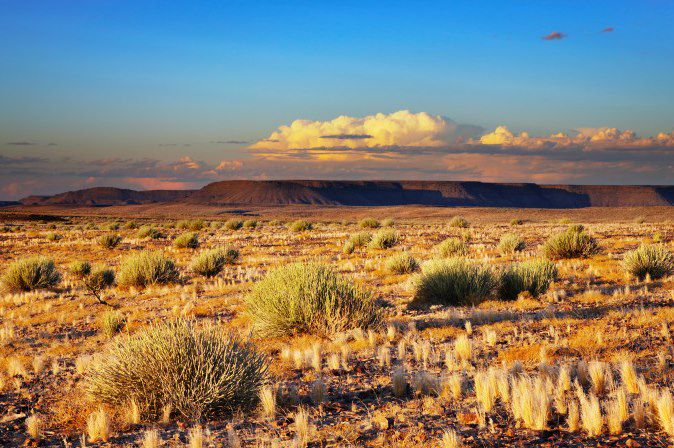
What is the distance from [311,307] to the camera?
29.4ft

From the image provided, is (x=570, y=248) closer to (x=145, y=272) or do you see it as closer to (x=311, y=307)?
(x=311, y=307)

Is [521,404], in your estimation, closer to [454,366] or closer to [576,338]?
[454,366]

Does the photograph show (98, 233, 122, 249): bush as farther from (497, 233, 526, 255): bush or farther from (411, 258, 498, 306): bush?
(411, 258, 498, 306): bush

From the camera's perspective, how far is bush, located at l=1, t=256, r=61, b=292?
17719 mm

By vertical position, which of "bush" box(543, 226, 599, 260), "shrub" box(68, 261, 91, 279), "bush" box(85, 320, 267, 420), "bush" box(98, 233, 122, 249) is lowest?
"bush" box(98, 233, 122, 249)

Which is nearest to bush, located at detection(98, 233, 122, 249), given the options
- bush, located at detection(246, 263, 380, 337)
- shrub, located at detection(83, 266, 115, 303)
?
shrub, located at detection(83, 266, 115, 303)

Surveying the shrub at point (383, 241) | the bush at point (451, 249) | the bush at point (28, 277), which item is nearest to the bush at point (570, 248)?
the bush at point (451, 249)

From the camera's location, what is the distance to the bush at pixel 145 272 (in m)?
17.1

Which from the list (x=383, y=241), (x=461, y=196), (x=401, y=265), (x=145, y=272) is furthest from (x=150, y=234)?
(x=461, y=196)

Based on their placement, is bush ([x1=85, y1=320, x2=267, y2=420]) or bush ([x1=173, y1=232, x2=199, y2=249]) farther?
bush ([x1=173, y1=232, x2=199, y2=249])

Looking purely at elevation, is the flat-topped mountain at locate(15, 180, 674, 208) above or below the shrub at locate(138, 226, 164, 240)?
below

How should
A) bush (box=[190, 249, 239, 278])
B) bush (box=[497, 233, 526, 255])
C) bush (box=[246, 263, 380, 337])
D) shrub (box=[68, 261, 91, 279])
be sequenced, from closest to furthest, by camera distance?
bush (box=[246, 263, 380, 337]) < bush (box=[190, 249, 239, 278]) < shrub (box=[68, 261, 91, 279]) < bush (box=[497, 233, 526, 255])

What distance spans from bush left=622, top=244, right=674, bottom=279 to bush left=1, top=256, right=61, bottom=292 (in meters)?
18.0

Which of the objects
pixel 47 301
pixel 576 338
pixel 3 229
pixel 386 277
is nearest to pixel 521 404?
pixel 576 338
